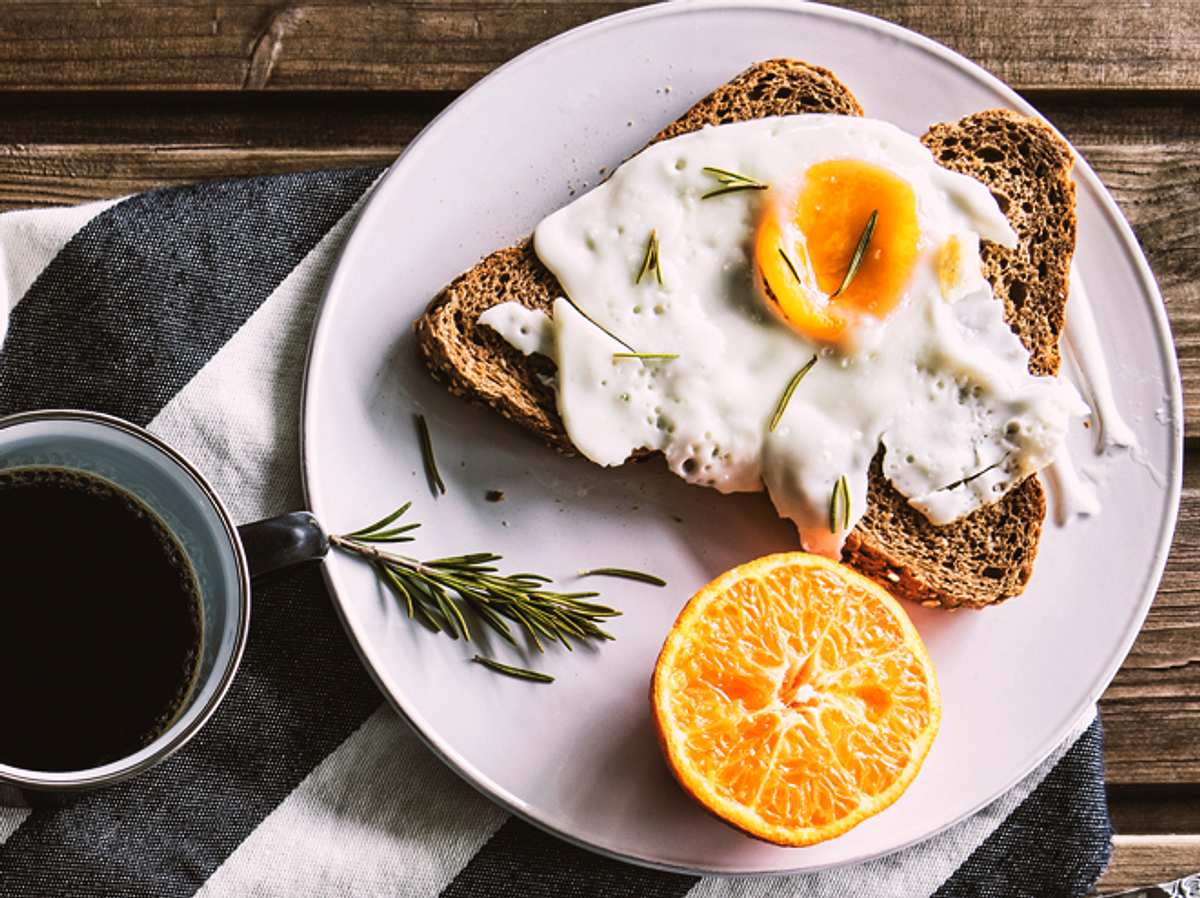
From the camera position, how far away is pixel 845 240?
1823 millimetres

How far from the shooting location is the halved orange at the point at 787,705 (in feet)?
5.61

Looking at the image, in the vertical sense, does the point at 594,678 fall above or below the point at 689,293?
below

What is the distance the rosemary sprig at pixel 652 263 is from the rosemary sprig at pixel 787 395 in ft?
0.73

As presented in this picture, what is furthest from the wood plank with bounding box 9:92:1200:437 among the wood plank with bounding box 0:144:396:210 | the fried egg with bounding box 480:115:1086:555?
the fried egg with bounding box 480:115:1086:555

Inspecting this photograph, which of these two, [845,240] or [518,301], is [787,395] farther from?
[518,301]

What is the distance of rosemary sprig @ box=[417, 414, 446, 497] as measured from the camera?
1.85 meters

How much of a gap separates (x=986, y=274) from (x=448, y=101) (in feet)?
2.74

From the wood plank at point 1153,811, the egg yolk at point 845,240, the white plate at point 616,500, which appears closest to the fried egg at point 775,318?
the egg yolk at point 845,240

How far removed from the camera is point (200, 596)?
160 centimetres

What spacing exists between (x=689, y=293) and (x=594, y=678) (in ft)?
1.80

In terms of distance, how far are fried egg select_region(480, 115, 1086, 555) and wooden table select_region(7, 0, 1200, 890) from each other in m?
0.35

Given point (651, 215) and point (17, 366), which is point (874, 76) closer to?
point (651, 215)

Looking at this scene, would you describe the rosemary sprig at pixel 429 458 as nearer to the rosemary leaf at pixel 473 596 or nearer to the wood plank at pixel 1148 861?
the rosemary leaf at pixel 473 596

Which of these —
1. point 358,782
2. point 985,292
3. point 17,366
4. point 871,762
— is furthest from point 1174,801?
point 17,366
